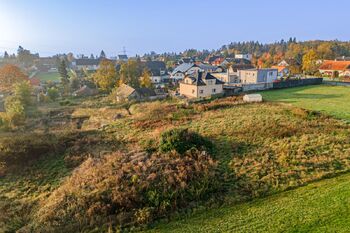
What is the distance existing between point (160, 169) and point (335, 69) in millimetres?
69885

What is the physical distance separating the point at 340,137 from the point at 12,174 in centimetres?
2649

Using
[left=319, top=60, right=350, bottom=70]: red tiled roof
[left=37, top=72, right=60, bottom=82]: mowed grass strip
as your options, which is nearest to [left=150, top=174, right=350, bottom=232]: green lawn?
[left=319, top=60, right=350, bottom=70]: red tiled roof

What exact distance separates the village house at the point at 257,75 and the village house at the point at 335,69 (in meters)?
20.0

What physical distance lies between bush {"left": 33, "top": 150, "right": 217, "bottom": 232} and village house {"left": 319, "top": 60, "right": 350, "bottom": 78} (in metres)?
63.6

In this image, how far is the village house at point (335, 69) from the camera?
2590 inches

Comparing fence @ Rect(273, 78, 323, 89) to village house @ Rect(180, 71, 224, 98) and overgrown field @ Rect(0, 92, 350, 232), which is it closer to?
village house @ Rect(180, 71, 224, 98)

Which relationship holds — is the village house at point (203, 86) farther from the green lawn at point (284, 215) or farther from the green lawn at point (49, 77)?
the green lawn at point (49, 77)

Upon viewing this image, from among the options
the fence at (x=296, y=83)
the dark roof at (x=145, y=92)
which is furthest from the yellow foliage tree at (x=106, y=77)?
the fence at (x=296, y=83)

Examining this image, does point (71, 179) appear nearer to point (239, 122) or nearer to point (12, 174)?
point (12, 174)

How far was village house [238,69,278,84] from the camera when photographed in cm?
5653

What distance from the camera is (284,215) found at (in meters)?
12.3

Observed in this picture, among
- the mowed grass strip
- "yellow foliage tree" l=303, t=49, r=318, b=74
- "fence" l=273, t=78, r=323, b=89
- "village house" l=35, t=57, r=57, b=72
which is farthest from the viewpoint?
"village house" l=35, t=57, r=57, b=72

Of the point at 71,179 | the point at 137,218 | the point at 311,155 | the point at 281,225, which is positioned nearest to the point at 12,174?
the point at 71,179

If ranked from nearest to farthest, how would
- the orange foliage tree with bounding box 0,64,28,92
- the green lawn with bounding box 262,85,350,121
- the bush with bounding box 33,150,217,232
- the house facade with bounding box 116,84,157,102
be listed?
1. the bush with bounding box 33,150,217,232
2. the green lawn with bounding box 262,85,350,121
3. the house facade with bounding box 116,84,157,102
4. the orange foliage tree with bounding box 0,64,28,92
